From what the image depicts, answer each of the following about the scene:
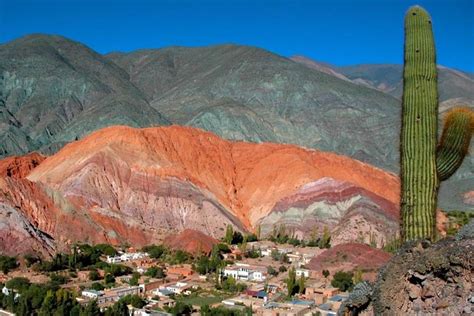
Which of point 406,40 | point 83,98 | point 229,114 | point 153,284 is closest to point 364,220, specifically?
point 153,284

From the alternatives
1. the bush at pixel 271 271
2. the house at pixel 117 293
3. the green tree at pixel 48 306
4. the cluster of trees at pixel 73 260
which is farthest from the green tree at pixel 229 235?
the green tree at pixel 48 306

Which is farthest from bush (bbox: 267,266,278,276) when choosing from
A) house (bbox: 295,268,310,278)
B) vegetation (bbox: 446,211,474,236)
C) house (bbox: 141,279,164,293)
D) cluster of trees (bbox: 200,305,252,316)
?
vegetation (bbox: 446,211,474,236)

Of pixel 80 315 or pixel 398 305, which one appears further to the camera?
pixel 80 315

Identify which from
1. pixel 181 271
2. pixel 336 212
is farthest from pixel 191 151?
pixel 181 271

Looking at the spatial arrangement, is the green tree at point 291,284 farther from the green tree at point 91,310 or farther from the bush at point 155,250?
the bush at point 155,250

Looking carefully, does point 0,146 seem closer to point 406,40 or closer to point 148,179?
point 148,179

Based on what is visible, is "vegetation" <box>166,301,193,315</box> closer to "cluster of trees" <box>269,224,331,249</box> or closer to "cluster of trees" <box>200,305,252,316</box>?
"cluster of trees" <box>200,305,252,316</box>

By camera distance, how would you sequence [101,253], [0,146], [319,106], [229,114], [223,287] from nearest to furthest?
[223,287] < [101,253] < [0,146] < [229,114] < [319,106]

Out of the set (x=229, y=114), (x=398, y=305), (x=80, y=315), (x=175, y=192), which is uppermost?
(x=229, y=114)
